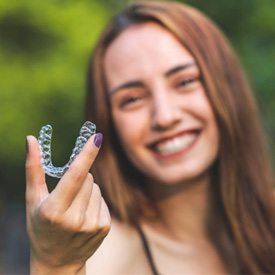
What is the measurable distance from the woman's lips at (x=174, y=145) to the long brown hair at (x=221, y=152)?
5.1 inches

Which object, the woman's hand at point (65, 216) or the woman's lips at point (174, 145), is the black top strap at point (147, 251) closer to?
the woman's lips at point (174, 145)

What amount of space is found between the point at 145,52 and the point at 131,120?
0.72 ft

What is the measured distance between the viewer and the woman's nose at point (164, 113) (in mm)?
2529

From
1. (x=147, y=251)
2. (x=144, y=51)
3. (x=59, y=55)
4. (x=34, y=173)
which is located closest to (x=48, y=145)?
(x=34, y=173)

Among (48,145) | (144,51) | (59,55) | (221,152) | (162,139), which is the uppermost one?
(59,55)

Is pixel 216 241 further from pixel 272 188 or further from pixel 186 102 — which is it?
pixel 186 102

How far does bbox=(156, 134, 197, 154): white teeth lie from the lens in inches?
101

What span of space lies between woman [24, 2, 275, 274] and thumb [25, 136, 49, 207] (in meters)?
0.74

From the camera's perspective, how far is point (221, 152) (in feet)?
8.97

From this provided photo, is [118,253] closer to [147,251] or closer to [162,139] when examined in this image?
[147,251]

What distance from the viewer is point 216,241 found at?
111 inches

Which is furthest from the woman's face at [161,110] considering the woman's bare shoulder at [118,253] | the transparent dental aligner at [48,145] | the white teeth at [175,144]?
the transparent dental aligner at [48,145]

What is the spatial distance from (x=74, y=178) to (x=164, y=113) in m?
0.98

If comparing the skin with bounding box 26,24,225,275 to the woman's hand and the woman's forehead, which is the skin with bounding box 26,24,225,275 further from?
the woman's hand
